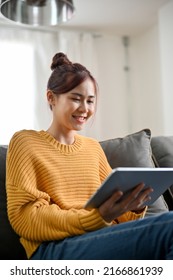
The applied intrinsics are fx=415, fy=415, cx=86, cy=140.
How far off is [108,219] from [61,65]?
550 millimetres

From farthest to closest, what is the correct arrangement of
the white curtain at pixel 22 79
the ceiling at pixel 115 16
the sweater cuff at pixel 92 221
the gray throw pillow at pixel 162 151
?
the white curtain at pixel 22 79, the ceiling at pixel 115 16, the gray throw pillow at pixel 162 151, the sweater cuff at pixel 92 221

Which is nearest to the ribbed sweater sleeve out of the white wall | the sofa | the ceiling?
the sofa

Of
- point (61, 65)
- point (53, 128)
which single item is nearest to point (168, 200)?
point (53, 128)

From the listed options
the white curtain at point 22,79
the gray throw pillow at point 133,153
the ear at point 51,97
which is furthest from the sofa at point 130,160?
the white curtain at point 22,79

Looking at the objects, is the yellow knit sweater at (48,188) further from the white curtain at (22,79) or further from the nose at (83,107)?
the white curtain at (22,79)

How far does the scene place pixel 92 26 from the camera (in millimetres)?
3527

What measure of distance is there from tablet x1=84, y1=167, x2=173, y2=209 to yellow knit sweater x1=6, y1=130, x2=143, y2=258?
0.07 meters

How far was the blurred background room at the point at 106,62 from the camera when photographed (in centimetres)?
323

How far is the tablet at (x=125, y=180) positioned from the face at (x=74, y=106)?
366 mm

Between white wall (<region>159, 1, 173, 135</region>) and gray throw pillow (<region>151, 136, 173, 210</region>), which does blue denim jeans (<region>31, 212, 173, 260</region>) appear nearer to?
gray throw pillow (<region>151, 136, 173, 210</region>)

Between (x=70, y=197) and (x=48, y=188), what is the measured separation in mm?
70

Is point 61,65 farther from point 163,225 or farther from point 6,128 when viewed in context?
point 6,128

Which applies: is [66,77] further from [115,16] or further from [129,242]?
[115,16]

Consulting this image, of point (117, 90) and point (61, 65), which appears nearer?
point (61, 65)
